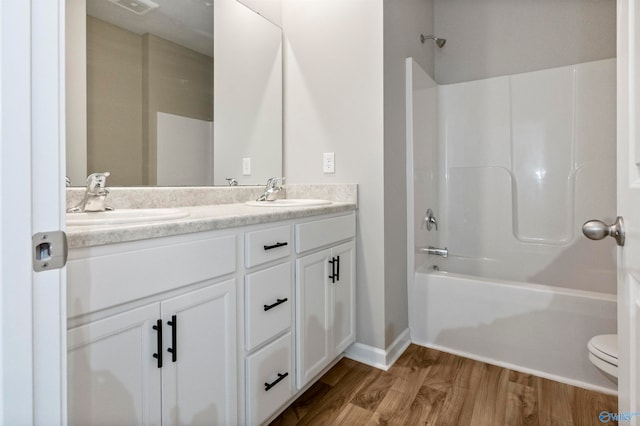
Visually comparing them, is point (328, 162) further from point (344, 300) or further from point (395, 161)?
point (344, 300)

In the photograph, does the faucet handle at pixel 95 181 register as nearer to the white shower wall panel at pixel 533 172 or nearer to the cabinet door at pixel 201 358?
the cabinet door at pixel 201 358

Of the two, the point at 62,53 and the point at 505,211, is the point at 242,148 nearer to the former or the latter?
the point at 62,53

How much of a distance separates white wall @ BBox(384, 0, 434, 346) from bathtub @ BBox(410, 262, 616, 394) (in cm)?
17

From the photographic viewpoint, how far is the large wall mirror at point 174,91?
1290 millimetres

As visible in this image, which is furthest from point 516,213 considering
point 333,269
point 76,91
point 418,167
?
point 76,91

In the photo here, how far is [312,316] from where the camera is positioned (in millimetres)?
1525

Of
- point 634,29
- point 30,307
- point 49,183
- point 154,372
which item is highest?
point 634,29

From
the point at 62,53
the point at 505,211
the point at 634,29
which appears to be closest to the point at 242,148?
the point at 62,53

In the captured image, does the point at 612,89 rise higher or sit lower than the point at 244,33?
lower

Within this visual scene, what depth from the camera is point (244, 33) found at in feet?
6.41

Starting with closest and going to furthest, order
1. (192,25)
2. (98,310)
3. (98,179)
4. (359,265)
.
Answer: (98,310), (98,179), (192,25), (359,265)

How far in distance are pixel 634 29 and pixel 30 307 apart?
3.66 feet

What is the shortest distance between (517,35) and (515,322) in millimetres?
2136

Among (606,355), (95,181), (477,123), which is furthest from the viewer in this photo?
(477,123)
